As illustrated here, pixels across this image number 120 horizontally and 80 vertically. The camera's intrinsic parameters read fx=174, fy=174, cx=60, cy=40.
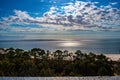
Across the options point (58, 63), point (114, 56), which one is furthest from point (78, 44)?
point (114, 56)

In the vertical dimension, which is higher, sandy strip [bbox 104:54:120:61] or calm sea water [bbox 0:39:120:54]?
calm sea water [bbox 0:39:120:54]

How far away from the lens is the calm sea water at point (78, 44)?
355 centimetres

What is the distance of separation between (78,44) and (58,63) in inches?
25.7

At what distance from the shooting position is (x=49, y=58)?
4.30 metres

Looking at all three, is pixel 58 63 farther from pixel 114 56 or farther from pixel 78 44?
pixel 114 56

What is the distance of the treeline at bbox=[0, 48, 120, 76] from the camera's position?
129 inches

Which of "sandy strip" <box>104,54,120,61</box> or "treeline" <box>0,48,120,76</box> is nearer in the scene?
"treeline" <box>0,48,120,76</box>

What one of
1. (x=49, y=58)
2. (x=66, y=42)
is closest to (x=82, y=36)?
(x=66, y=42)

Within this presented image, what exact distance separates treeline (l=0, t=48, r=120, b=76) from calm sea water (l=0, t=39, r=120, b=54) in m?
0.13

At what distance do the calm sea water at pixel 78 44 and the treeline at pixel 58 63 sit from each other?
13 centimetres

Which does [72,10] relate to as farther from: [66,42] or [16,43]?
[16,43]

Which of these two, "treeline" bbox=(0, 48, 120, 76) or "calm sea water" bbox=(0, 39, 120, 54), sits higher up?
"calm sea water" bbox=(0, 39, 120, 54)

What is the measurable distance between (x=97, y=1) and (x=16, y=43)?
194 cm

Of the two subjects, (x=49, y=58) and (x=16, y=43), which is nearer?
(x=16, y=43)
